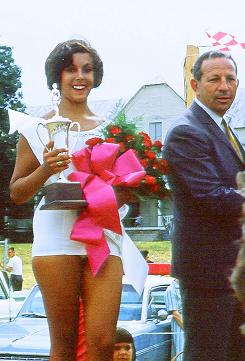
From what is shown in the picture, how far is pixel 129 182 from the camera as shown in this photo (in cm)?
234

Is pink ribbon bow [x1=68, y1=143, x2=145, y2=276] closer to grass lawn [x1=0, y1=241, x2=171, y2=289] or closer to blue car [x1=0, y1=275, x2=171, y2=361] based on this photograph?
blue car [x1=0, y1=275, x2=171, y2=361]

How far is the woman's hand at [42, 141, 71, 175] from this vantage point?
7.23 ft

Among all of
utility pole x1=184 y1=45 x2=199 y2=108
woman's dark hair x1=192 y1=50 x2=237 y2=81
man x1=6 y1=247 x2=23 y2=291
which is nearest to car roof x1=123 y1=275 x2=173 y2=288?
utility pole x1=184 y1=45 x2=199 y2=108

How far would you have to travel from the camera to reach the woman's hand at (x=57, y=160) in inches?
86.7

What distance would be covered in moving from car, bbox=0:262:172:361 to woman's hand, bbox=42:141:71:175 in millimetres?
4154

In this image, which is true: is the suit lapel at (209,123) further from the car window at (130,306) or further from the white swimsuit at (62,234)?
the car window at (130,306)

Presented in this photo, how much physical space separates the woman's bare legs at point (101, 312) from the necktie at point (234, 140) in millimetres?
582

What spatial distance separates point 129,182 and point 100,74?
1.25 ft

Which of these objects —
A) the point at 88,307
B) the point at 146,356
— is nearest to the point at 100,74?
the point at 88,307

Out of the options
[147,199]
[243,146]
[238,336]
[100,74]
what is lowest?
[238,336]

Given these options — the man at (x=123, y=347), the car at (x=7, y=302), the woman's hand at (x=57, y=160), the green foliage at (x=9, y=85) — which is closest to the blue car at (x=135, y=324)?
the car at (x=7, y=302)

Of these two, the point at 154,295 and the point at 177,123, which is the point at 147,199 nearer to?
the point at 177,123

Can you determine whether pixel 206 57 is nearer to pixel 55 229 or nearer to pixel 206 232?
pixel 206 232

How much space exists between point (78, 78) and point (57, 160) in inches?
13.8
